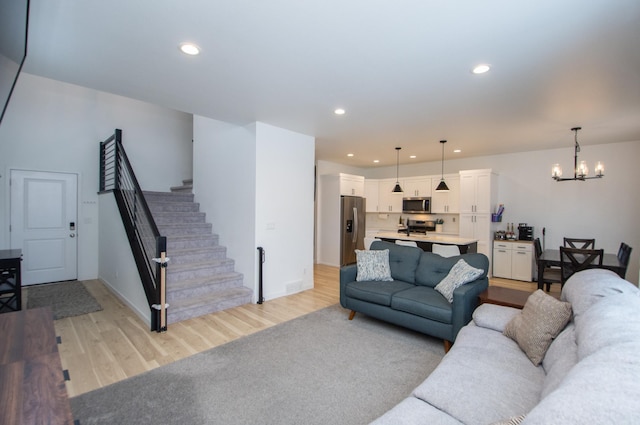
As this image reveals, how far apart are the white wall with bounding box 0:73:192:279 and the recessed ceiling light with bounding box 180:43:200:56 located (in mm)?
4751

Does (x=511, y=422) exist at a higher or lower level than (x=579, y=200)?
lower

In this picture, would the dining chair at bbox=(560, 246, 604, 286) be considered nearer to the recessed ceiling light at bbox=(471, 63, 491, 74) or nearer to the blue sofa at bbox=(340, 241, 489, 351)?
the blue sofa at bbox=(340, 241, 489, 351)

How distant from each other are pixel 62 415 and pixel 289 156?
4258 millimetres

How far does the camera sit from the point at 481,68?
2635 millimetres

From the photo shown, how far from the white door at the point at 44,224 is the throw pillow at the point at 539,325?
23.3ft

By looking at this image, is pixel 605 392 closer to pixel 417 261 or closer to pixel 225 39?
pixel 225 39

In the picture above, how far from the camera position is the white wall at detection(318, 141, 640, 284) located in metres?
5.37

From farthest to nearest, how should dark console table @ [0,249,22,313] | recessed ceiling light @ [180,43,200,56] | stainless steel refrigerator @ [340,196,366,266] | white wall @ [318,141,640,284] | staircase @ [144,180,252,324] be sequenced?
stainless steel refrigerator @ [340,196,366,266] < white wall @ [318,141,640,284] < staircase @ [144,180,252,324] < dark console table @ [0,249,22,313] < recessed ceiling light @ [180,43,200,56]

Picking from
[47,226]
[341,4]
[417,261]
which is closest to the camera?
Answer: [341,4]

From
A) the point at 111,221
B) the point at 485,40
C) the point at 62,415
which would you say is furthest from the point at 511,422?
the point at 111,221

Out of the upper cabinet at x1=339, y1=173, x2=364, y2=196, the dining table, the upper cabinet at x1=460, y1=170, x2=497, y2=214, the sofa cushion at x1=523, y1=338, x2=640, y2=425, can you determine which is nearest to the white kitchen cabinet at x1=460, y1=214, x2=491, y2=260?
the upper cabinet at x1=460, y1=170, x2=497, y2=214

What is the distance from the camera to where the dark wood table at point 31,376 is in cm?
102

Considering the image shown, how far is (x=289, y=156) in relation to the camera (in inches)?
195

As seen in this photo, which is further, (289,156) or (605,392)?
(289,156)
